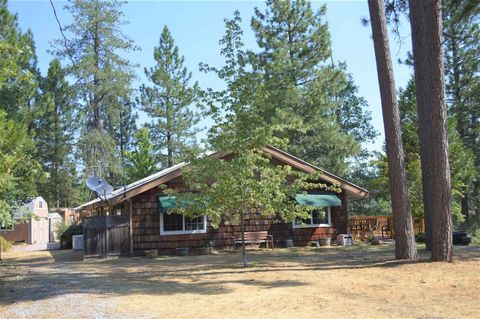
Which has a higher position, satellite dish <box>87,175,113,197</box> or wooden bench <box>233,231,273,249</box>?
satellite dish <box>87,175,113,197</box>

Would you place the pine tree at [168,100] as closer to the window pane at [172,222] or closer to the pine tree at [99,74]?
the pine tree at [99,74]

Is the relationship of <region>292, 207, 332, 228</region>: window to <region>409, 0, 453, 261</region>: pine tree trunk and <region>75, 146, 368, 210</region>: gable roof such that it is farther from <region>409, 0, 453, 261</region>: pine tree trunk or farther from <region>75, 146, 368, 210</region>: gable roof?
<region>409, 0, 453, 261</region>: pine tree trunk

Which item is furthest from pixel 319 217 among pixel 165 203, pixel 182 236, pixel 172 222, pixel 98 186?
pixel 98 186

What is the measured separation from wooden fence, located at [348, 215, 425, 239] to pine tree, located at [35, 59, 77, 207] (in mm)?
18429

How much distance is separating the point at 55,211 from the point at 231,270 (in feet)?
94.4

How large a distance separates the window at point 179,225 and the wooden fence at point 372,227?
757 centimetres

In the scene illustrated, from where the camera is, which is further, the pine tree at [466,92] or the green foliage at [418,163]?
the pine tree at [466,92]

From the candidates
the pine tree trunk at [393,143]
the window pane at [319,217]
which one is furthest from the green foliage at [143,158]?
the pine tree trunk at [393,143]

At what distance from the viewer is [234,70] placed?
1206cm

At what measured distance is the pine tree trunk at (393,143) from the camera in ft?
39.2

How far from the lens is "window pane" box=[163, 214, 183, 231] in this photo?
1781 centimetres

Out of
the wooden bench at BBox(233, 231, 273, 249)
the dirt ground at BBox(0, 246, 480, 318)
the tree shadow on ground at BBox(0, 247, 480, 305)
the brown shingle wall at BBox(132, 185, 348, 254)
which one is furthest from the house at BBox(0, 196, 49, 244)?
the dirt ground at BBox(0, 246, 480, 318)

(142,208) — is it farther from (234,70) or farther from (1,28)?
(1,28)

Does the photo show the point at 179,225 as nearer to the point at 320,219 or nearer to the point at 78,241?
the point at 320,219
